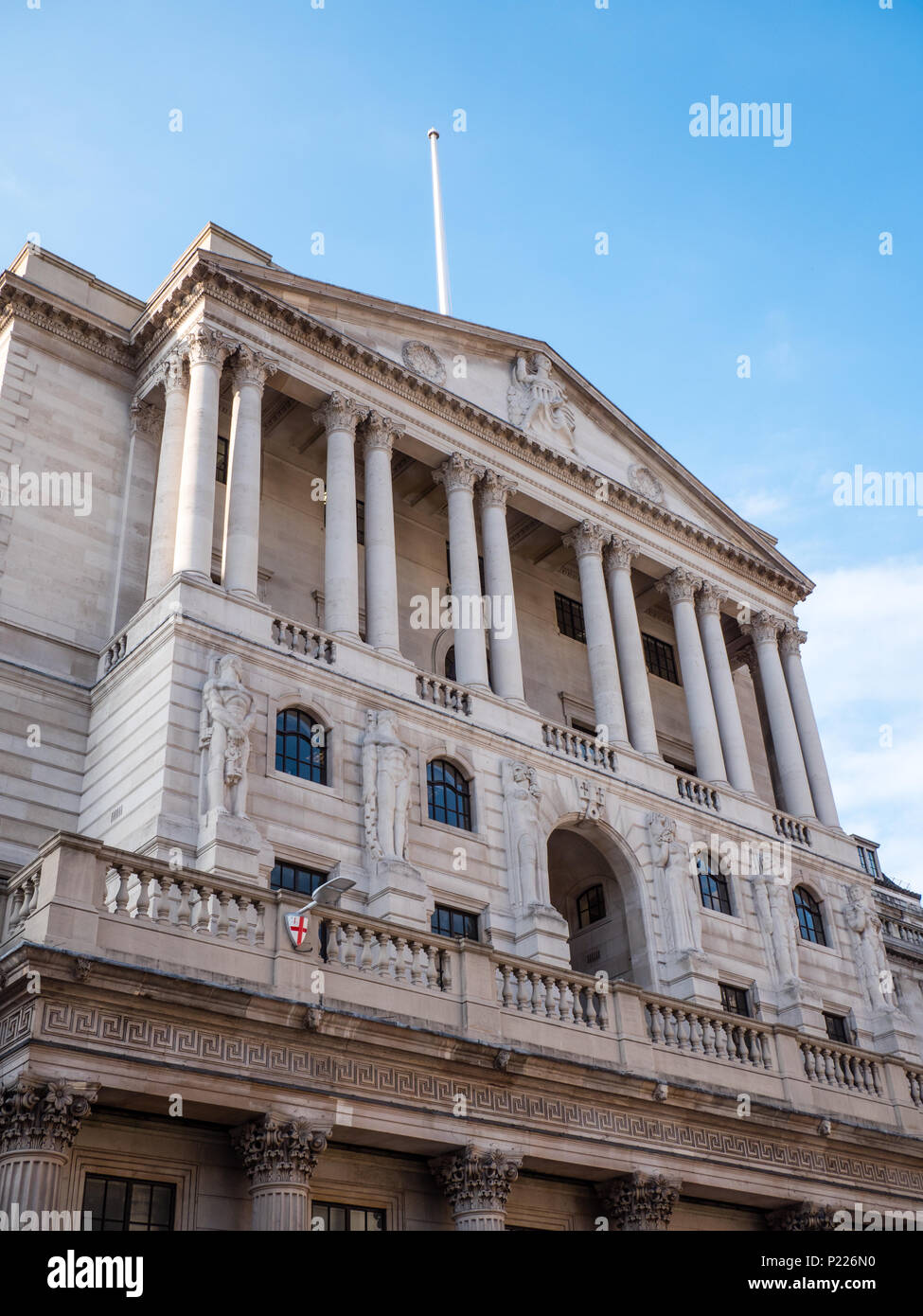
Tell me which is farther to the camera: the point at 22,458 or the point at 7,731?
the point at 22,458

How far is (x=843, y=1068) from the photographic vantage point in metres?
29.7

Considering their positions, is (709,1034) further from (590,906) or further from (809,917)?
(809,917)

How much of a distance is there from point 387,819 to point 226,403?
42.6 ft

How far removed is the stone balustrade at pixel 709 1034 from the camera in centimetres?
2642

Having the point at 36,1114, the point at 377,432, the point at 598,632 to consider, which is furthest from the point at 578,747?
the point at 36,1114

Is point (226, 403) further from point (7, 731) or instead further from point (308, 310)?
point (7, 731)

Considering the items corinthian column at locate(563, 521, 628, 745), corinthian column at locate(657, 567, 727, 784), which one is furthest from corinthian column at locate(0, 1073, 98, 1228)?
corinthian column at locate(657, 567, 727, 784)

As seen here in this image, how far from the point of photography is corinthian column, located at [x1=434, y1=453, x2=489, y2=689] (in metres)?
34.1

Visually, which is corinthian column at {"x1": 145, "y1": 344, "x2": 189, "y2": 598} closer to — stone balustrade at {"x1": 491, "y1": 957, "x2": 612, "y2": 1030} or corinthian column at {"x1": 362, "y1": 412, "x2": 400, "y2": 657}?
corinthian column at {"x1": 362, "y1": 412, "x2": 400, "y2": 657}

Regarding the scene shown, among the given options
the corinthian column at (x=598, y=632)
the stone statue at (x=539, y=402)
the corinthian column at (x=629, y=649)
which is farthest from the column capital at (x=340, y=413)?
the corinthian column at (x=629, y=649)

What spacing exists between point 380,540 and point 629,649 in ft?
26.9

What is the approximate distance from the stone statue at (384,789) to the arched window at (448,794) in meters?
1.06
